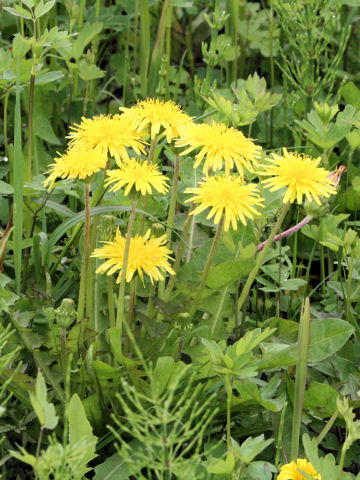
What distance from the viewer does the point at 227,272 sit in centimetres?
146

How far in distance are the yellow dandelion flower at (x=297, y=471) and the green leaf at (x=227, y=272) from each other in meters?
0.41

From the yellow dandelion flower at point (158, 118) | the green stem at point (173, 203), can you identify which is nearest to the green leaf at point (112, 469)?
the green stem at point (173, 203)

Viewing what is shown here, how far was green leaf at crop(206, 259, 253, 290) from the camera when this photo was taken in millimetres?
1439

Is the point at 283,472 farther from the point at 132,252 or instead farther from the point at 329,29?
the point at 329,29

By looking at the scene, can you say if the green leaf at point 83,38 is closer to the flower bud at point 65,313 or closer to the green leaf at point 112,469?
the flower bud at point 65,313

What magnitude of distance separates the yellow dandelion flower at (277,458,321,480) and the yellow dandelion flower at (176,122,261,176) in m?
0.51

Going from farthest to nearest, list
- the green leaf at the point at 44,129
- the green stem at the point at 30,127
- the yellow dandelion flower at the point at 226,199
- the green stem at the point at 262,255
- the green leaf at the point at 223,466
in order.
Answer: the green leaf at the point at 44,129 < the green stem at the point at 30,127 < the green stem at the point at 262,255 < the yellow dandelion flower at the point at 226,199 < the green leaf at the point at 223,466

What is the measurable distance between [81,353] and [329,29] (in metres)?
1.38

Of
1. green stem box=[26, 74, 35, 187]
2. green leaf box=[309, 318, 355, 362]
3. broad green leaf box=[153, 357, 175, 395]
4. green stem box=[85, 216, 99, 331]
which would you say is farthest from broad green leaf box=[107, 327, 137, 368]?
green stem box=[26, 74, 35, 187]

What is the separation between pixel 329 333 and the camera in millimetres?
1426

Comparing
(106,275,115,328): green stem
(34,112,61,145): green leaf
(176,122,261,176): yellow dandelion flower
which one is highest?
(176,122,261,176): yellow dandelion flower

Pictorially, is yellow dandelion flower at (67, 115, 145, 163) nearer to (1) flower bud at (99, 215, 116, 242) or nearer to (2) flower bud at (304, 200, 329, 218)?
(1) flower bud at (99, 215, 116, 242)

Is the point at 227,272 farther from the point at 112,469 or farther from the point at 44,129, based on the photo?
the point at 44,129

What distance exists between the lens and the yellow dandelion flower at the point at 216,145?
1303 millimetres
